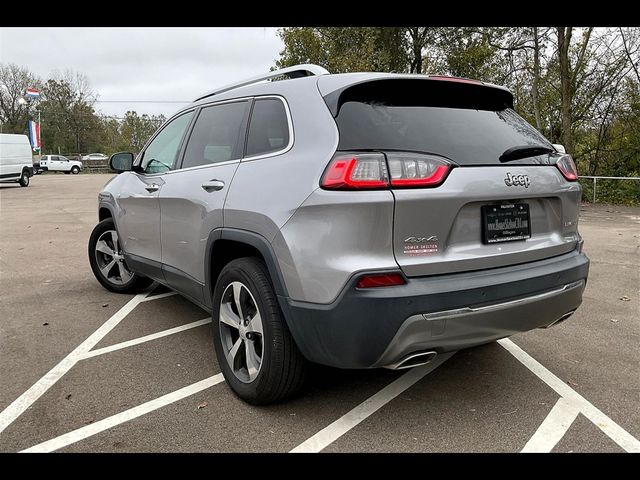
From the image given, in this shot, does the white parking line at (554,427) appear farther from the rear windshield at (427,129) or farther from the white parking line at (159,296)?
the white parking line at (159,296)

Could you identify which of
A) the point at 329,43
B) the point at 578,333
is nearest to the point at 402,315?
the point at 578,333

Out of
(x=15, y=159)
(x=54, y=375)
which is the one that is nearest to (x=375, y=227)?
(x=54, y=375)

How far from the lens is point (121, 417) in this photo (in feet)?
9.32

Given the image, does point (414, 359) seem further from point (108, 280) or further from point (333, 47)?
point (333, 47)

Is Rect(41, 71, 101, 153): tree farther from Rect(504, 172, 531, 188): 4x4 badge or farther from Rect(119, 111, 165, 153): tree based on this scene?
Rect(504, 172, 531, 188): 4x4 badge

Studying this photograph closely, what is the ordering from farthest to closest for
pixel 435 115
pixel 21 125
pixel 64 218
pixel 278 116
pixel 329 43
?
1. pixel 21 125
2. pixel 329 43
3. pixel 64 218
4. pixel 278 116
5. pixel 435 115

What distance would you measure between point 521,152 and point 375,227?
1.04m

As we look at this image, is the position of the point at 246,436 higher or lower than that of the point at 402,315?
lower

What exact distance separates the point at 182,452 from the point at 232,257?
117 cm

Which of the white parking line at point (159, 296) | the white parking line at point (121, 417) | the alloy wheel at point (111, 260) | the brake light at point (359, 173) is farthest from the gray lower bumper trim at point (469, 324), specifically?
the alloy wheel at point (111, 260)

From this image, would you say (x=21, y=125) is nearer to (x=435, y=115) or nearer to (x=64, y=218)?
(x=64, y=218)

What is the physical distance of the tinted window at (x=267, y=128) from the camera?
2.89 metres
